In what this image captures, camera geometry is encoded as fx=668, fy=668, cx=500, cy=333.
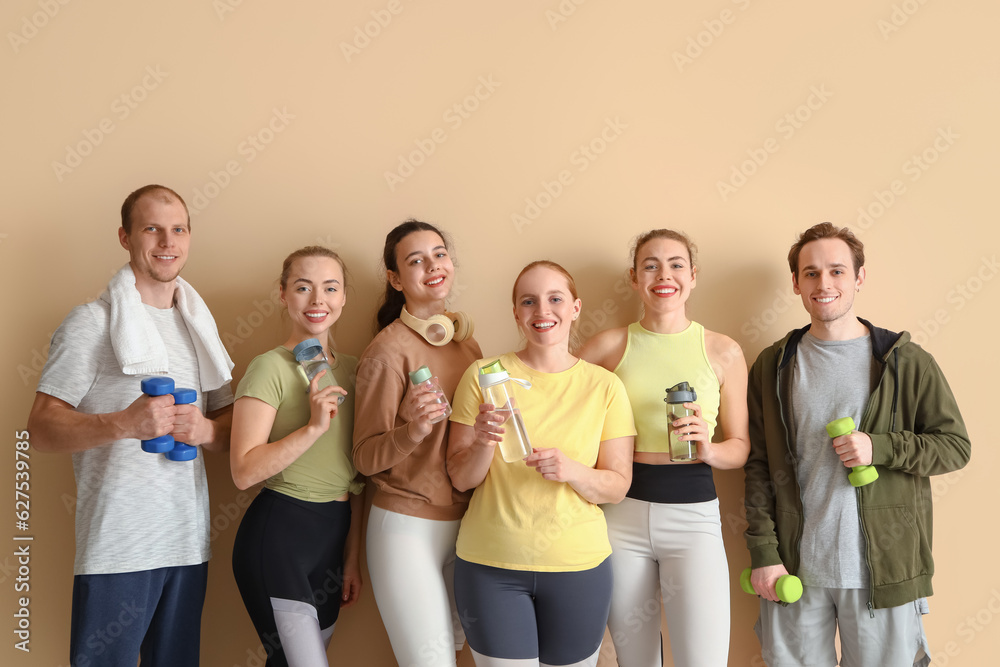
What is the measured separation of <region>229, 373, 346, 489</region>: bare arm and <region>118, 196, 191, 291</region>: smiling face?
1.66 feet

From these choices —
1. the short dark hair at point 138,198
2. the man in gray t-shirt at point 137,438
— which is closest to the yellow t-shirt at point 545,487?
the man in gray t-shirt at point 137,438

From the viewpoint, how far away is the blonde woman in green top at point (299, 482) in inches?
75.9

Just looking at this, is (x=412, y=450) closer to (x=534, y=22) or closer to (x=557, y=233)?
(x=557, y=233)

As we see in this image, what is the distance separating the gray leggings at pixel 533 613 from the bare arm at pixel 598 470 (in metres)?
0.22

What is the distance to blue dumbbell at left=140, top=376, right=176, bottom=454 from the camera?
5.83 ft

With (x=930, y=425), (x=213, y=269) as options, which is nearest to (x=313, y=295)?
(x=213, y=269)

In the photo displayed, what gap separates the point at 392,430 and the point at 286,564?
1.68 feet

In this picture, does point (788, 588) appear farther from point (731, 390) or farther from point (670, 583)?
point (731, 390)

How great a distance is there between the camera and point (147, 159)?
243 cm

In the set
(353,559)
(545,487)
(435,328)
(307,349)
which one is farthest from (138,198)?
(545,487)

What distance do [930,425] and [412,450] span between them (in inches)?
66.1

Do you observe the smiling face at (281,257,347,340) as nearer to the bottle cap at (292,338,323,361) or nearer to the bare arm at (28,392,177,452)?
the bottle cap at (292,338,323,361)

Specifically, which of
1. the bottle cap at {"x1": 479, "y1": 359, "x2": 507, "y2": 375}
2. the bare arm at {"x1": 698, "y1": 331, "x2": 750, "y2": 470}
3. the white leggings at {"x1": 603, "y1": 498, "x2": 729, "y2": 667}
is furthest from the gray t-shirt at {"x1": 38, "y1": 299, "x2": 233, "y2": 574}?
the bare arm at {"x1": 698, "y1": 331, "x2": 750, "y2": 470}

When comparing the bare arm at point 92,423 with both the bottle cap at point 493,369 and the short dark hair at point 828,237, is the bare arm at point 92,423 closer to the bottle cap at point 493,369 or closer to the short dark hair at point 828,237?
the bottle cap at point 493,369
